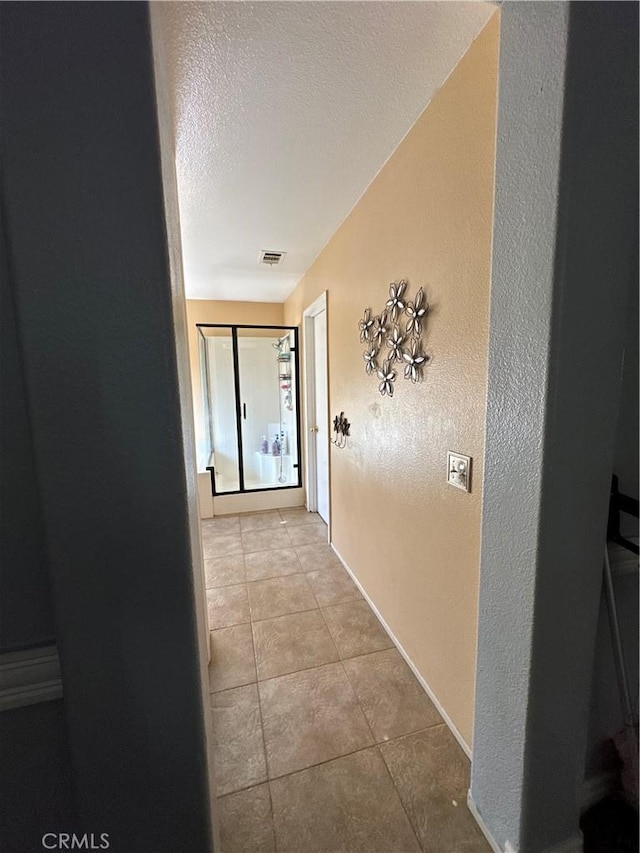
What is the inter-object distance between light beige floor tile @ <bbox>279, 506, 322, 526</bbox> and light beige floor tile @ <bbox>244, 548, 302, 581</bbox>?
23.9 inches

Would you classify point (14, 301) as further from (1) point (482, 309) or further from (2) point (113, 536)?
(1) point (482, 309)

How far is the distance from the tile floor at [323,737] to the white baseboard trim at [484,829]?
0.06 ft

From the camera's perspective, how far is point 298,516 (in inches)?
145

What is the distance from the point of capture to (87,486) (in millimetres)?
606

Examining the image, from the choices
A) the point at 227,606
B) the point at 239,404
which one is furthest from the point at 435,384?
the point at 239,404

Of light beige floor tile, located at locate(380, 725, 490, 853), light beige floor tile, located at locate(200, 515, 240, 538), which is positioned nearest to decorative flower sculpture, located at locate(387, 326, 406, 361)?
light beige floor tile, located at locate(380, 725, 490, 853)

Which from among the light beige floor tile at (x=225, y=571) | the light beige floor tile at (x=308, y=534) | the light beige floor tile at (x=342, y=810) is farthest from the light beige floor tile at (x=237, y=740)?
the light beige floor tile at (x=308, y=534)

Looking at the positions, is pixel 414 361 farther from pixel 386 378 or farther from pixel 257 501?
pixel 257 501

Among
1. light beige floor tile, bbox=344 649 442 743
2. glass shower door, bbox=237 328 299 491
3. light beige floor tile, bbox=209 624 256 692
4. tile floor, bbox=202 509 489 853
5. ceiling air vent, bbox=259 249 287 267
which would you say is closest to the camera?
tile floor, bbox=202 509 489 853

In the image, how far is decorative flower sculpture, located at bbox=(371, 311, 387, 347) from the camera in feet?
5.63

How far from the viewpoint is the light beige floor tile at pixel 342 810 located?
1.07m

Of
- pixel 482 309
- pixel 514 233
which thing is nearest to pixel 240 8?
pixel 514 233

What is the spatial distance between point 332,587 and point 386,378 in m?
1.56

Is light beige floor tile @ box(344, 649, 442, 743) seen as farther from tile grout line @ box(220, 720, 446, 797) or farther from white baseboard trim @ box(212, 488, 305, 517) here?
white baseboard trim @ box(212, 488, 305, 517)
